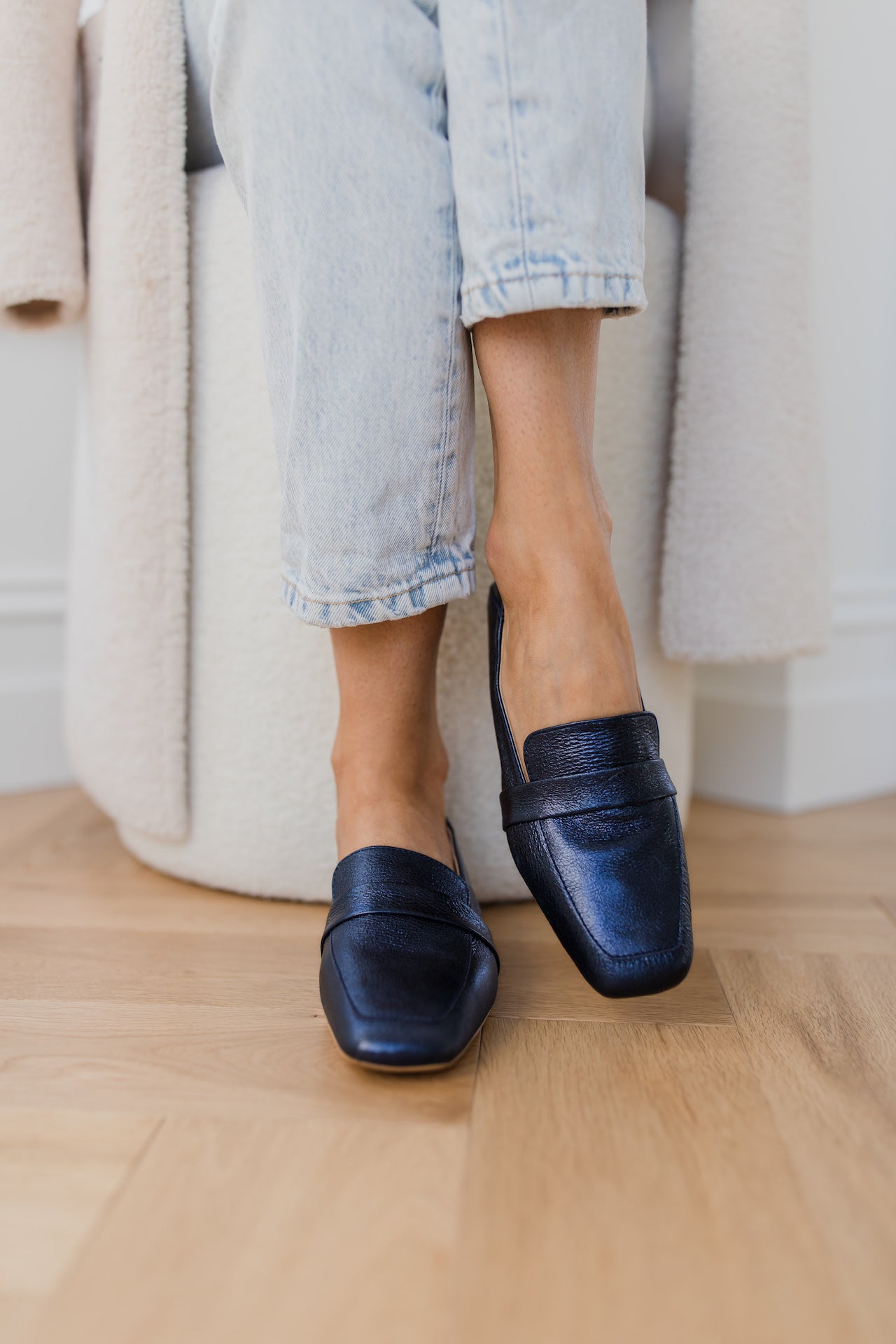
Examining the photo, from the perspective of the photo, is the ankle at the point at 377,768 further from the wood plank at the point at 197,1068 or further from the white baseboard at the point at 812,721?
the white baseboard at the point at 812,721

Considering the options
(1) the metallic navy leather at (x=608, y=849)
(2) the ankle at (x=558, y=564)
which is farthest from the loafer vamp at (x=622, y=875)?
(2) the ankle at (x=558, y=564)

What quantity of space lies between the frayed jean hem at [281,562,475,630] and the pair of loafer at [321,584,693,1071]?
76 millimetres

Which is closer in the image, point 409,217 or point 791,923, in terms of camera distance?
point 409,217

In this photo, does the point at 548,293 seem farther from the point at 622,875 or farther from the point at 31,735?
the point at 31,735

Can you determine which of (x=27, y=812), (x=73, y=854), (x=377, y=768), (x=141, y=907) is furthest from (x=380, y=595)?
(x=27, y=812)

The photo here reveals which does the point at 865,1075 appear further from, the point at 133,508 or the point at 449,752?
the point at 133,508

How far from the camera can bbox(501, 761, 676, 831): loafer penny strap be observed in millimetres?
429

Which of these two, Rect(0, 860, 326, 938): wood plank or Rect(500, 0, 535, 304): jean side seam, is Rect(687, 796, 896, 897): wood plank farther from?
Rect(500, 0, 535, 304): jean side seam

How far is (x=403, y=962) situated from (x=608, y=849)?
0.10m

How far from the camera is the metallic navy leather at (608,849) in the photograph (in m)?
0.41

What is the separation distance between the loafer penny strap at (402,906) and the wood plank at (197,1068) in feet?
0.18

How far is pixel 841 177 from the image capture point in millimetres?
880

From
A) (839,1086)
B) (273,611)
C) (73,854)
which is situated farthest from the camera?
(73,854)

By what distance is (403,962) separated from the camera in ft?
1.39
